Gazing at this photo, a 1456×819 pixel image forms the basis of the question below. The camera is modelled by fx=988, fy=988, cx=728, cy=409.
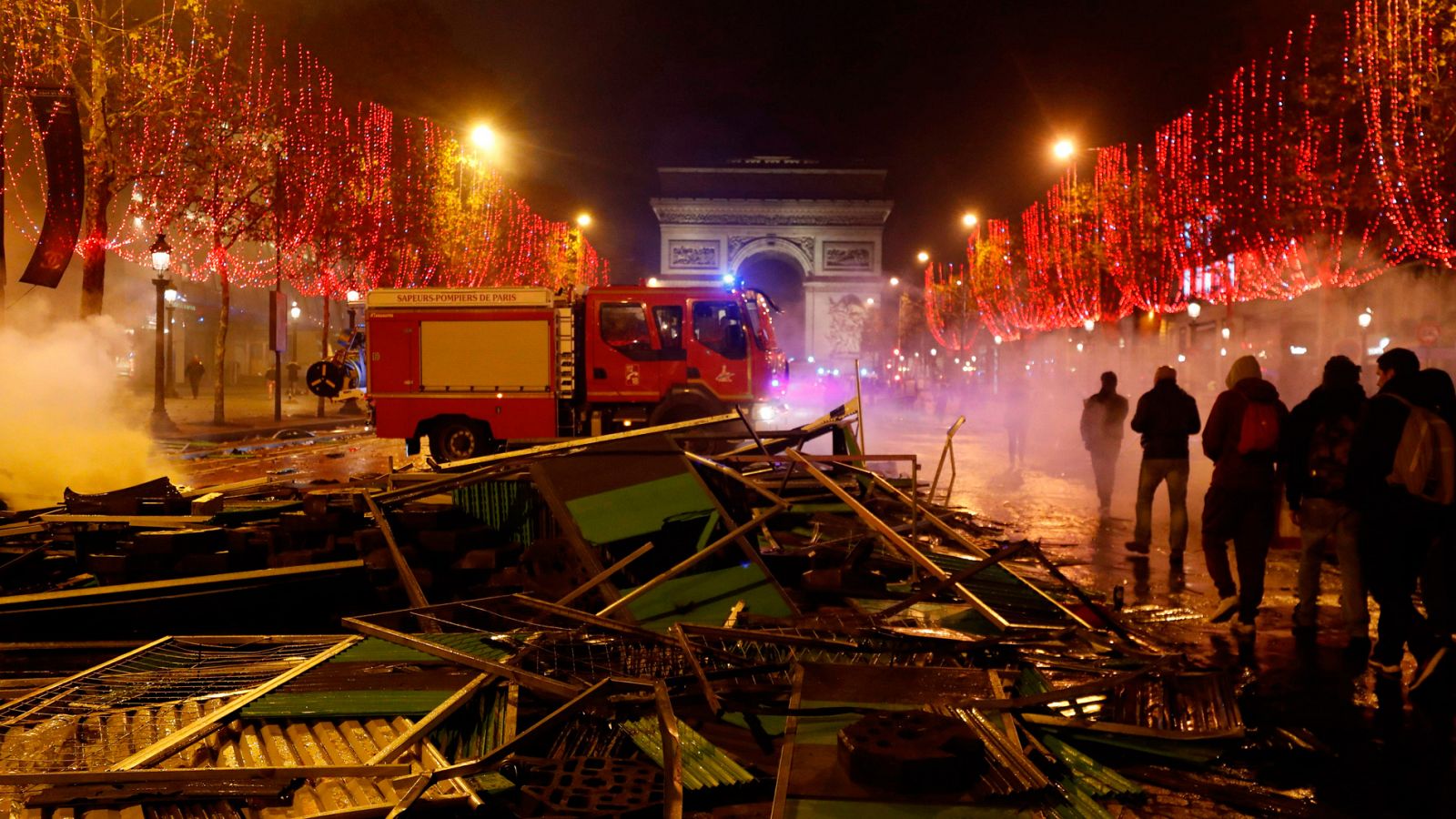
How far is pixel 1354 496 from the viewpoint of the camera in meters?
5.90

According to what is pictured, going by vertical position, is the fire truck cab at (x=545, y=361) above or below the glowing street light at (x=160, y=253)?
below

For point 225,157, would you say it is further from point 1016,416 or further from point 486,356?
point 1016,416

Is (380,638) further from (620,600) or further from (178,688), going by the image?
(620,600)

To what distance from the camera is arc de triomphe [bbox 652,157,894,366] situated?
69000mm

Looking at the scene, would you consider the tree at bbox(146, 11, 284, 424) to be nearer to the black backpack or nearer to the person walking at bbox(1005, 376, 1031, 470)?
the person walking at bbox(1005, 376, 1031, 470)

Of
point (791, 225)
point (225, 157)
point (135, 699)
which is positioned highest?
point (791, 225)

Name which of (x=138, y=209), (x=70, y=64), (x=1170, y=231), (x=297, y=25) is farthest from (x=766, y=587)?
(x=297, y=25)

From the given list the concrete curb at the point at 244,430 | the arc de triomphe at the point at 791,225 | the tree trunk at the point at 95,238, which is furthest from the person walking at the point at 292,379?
the arc de triomphe at the point at 791,225

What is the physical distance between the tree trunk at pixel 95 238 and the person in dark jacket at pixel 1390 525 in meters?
23.7

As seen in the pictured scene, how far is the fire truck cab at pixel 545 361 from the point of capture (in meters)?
16.2

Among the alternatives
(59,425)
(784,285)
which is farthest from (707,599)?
(784,285)

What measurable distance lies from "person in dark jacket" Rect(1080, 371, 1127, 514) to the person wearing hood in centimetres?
520

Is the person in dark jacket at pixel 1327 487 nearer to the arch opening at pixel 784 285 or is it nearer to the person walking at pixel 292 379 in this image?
the person walking at pixel 292 379

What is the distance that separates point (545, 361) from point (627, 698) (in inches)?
495
